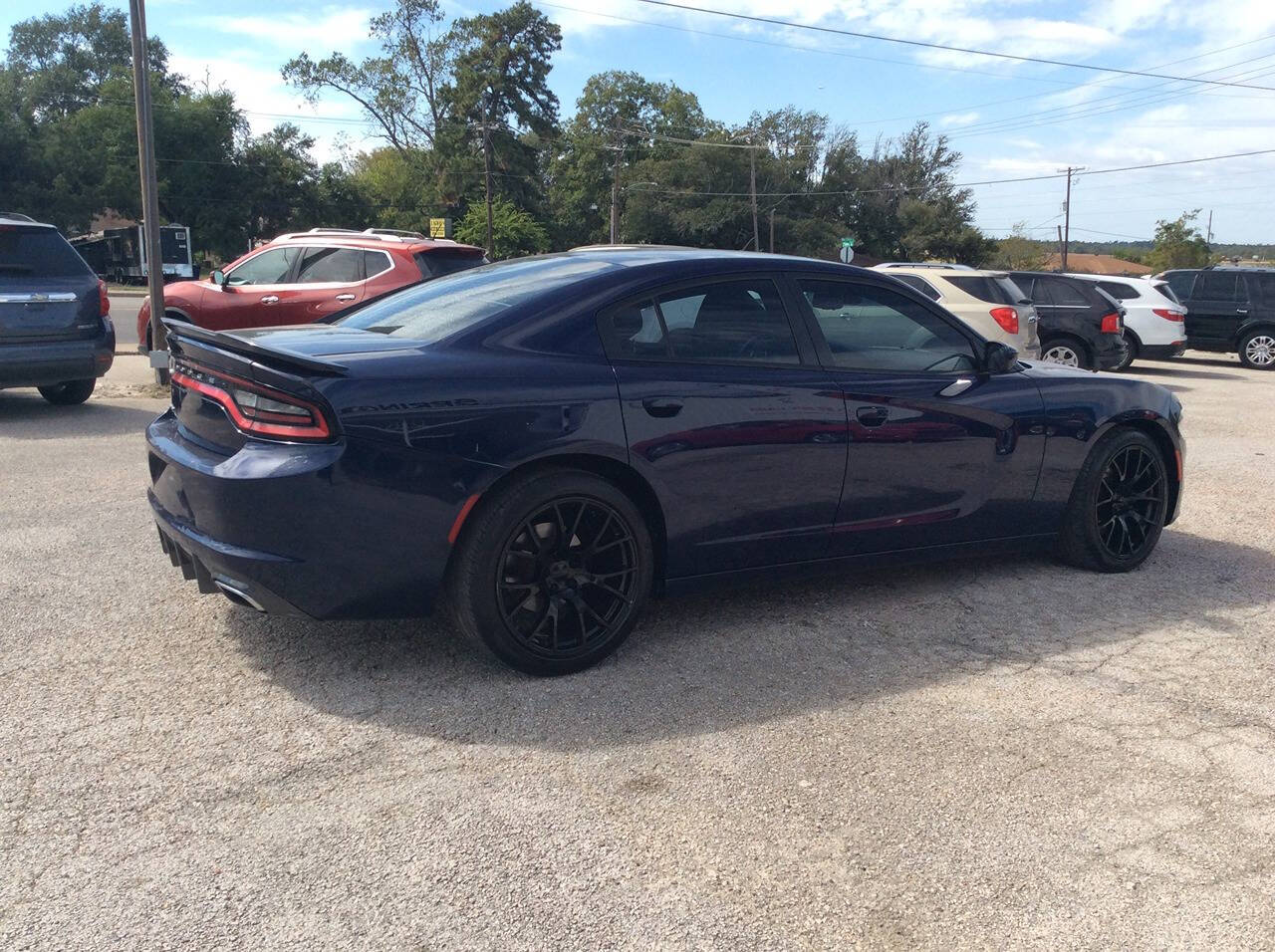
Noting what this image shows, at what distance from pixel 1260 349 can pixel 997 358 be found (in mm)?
16922

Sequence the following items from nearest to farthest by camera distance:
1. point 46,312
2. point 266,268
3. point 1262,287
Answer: point 46,312 < point 266,268 < point 1262,287

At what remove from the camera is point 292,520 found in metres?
3.42

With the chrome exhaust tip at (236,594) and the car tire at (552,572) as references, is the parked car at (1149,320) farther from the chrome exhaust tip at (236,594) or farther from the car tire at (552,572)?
the chrome exhaust tip at (236,594)

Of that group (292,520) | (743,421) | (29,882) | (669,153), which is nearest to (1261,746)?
(743,421)

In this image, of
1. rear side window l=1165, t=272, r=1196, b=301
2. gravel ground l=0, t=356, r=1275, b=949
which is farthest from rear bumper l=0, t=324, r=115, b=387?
rear side window l=1165, t=272, r=1196, b=301

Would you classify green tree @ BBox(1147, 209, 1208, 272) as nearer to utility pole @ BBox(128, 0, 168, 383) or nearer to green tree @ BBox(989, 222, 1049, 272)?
green tree @ BBox(989, 222, 1049, 272)

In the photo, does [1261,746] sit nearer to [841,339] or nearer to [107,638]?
[841,339]

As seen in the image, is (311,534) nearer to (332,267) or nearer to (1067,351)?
→ (332,267)

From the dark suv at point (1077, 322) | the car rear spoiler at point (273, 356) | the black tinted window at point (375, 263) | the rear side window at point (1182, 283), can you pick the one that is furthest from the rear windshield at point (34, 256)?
the rear side window at point (1182, 283)

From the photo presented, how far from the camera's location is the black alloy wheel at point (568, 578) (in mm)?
3736

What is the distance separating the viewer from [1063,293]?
16.0m

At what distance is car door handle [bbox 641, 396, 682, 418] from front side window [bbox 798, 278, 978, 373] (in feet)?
2.81

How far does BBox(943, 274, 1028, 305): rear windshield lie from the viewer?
13.6 m

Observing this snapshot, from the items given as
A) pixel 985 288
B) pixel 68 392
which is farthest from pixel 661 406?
pixel 985 288
